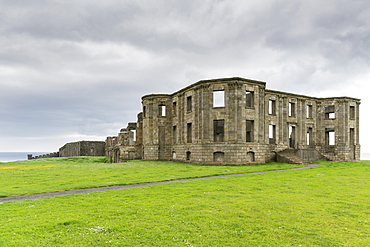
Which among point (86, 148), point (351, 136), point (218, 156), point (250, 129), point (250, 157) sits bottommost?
point (86, 148)

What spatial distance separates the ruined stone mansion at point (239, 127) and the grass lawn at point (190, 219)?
21829 mm

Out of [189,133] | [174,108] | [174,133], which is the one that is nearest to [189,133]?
[189,133]

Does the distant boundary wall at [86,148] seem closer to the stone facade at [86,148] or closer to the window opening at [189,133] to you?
the stone facade at [86,148]

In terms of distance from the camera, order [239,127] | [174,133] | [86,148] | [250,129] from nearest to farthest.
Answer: [239,127]
[250,129]
[174,133]
[86,148]

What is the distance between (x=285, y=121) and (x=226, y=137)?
1457cm

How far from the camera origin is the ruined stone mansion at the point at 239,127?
3578 cm

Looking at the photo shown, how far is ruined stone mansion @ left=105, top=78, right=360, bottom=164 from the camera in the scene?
117 feet

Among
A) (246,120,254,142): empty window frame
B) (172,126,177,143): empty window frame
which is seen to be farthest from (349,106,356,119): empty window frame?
(172,126,177,143): empty window frame

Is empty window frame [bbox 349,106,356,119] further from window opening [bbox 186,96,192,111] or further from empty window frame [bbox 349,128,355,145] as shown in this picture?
window opening [bbox 186,96,192,111]

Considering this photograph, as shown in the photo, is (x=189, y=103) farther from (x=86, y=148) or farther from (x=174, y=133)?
(x=86, y=148)

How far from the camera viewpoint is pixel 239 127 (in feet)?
116

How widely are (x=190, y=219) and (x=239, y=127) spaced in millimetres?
27284

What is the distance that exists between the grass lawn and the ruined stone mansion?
71.6 ft

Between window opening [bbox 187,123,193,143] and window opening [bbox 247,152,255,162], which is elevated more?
window opening [bbox 187,123,193,143]
